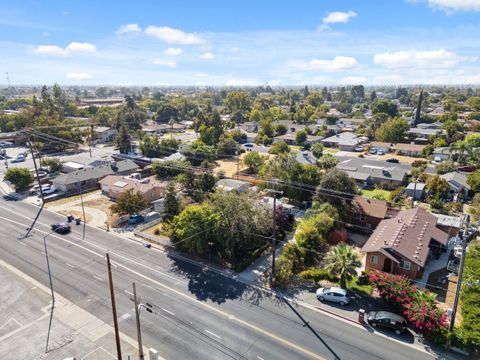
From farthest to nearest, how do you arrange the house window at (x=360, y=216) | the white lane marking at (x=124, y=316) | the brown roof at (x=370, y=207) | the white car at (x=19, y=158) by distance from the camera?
1. the white car at (x=19, y=158)
2. the house window at (x=360, y=216)
3. the brown roof at (x=370, y=207)
4. the white lane marking at (x=124, y=316)

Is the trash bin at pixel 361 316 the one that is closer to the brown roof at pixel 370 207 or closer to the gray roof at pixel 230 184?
the brown roof at pixel 370 207

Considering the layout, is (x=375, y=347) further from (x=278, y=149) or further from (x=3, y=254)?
(x=278, y=149)

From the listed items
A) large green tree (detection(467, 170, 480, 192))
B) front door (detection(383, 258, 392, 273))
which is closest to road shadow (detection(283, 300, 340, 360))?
front door (detection(383, 258, 392, 273))

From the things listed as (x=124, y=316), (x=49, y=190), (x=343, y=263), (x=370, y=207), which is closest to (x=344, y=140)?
(x=370, y=207)

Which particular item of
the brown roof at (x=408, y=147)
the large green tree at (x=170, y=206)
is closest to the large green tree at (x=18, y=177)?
the large green tree at (x=170, y=206)

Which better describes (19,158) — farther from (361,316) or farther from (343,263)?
(361,316)

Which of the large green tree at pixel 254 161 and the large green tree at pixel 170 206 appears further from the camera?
the large green tree at pixel 254 161

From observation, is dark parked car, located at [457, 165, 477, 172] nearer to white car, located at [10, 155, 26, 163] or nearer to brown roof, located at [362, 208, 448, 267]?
brown roof, located at [362, 208, 448, 267]
